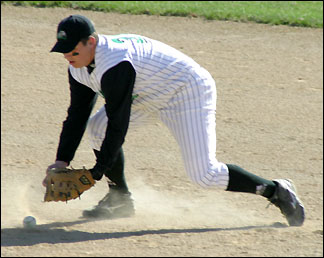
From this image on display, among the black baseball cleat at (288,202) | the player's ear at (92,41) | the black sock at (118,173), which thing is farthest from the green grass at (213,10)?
the player's ear at (92,41)

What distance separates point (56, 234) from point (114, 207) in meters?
0.55

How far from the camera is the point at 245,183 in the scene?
181 inches

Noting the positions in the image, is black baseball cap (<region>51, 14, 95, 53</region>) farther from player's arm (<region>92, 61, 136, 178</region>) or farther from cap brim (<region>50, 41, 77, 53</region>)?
player's arm (<region>92, 61, 136, 178</region>)

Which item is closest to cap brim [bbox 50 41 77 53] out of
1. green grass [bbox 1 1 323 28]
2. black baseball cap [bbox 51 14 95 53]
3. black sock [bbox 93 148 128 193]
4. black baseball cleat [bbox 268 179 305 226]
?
black baseball cap [bbox 51 14 95 53]

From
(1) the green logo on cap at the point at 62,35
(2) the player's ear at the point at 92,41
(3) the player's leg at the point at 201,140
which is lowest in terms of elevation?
(3) the player's leg at the point at 201,140

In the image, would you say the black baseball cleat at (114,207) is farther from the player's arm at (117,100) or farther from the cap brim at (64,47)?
the cap brim at (64,47)

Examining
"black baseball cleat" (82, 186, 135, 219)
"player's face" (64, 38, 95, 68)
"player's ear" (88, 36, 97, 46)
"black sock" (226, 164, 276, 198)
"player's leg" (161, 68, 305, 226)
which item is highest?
"player's ear" (88, 36, 97, 46)

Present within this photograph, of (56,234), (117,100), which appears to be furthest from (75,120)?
(56,234)

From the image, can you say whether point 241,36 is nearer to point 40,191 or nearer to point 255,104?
point 255,104

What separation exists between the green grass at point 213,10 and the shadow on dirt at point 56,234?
18.7 feet

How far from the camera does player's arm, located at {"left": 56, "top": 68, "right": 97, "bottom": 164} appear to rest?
4.62 meters

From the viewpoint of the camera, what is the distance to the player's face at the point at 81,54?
4145 mm

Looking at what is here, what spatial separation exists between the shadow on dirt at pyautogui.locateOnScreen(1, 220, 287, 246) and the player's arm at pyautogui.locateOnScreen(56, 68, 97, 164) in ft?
1.47

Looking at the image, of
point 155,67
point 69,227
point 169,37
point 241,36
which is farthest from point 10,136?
point 241,36
